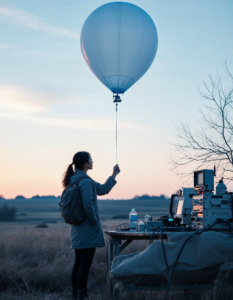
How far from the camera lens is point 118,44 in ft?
28.2

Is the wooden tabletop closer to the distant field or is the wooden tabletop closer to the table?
the table

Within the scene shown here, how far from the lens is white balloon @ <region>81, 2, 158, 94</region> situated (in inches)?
336

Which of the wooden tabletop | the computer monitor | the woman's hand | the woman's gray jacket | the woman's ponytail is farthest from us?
the woman's hand

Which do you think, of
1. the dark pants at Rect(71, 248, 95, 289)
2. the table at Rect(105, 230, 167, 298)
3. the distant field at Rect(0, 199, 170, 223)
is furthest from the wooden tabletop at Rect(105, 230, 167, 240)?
the distant field at Rect(0, 199, 170, 223)

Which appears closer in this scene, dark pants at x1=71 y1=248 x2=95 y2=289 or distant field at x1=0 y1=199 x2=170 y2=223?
dark pants at x1=71 y1=248 x2=95 y2=289

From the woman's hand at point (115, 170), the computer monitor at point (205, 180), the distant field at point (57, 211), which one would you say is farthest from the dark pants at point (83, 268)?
the distant field at point (57, 211)

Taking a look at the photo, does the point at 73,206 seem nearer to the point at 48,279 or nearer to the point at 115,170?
the point at 115,170

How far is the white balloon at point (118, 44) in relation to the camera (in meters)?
8.54

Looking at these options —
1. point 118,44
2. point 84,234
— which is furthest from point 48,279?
point 118,44

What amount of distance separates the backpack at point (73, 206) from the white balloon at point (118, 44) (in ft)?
13.5

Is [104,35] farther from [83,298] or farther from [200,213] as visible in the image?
[83,298]

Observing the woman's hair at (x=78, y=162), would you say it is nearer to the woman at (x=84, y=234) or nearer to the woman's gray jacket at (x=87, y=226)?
the woman at (x=84, y=234)

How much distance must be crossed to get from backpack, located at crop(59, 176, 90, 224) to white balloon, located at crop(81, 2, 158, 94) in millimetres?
4107

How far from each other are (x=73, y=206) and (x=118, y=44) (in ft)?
15.5
